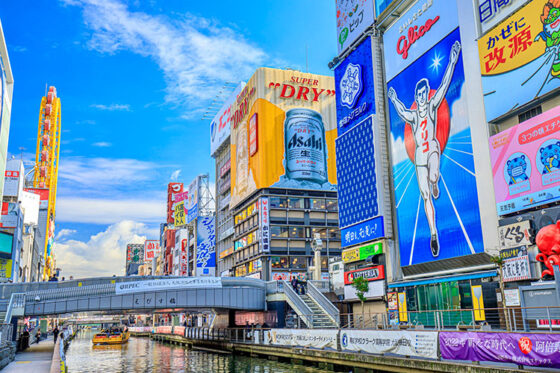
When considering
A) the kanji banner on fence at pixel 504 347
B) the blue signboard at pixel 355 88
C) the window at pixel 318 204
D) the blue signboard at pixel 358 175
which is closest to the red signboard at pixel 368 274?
the blue signboard at pixel 358 175

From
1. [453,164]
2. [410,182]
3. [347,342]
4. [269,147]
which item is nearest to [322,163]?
[269,147]

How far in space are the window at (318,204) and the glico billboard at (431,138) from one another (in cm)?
4727

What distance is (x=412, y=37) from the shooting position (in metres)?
56.0

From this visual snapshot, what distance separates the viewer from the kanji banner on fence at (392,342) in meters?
26.3

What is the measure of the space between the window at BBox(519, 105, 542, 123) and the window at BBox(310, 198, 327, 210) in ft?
214

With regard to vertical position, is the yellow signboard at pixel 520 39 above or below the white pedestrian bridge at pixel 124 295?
above

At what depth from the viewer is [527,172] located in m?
38.9

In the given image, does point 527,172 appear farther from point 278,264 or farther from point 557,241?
point 278,264

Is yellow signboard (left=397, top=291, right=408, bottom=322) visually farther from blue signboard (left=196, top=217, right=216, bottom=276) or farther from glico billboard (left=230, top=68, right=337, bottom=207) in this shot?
blue signboard (left=196, top=217, right=216, bottom=276)

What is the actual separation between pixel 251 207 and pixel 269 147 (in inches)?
555

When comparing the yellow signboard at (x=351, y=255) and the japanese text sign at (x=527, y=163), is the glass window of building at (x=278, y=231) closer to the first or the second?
the yellow signboard at (x=351, y=255)

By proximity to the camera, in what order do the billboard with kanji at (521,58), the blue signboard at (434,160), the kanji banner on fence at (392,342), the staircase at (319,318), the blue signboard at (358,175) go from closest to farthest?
the kanji banner on fence at (392,342), the billboard with kanji at (521,58), the blue signboard at (434,160), the staircase at (319,318), the blue signboard at (358,175)

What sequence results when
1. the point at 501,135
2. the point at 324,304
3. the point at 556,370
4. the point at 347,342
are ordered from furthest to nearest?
the point at 324,304 < the point at 501,135 < the point at 347,342 < the point at 556,370

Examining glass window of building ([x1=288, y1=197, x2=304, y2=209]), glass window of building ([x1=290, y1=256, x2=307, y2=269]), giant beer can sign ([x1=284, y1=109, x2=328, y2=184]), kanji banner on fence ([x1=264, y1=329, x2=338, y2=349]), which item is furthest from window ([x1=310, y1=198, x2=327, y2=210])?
kanji banner on fence ([x1=264, y1=329, x2=338, y2=349])
